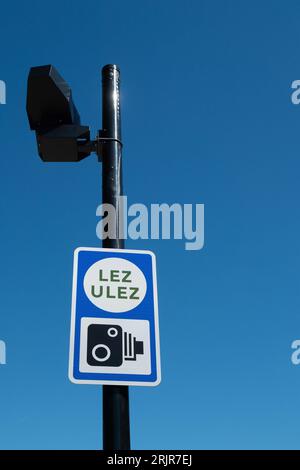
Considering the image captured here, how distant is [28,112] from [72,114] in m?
0.28

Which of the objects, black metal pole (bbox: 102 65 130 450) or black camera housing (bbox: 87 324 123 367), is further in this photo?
black camera housing (bbox: 87 324 123 367)

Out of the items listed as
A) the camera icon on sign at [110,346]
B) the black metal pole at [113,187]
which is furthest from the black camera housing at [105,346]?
the black metal pole at [113,187]

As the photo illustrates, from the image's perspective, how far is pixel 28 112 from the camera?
3.64 meters

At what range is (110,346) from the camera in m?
2.79

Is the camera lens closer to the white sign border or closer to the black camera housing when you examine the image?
the black camera housing

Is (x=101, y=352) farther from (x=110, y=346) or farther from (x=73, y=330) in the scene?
(x=73, y=330)

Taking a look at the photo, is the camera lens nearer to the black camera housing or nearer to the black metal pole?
the black camera housing

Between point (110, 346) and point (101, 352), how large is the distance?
0.17ft

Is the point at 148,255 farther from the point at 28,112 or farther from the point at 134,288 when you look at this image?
the point at 28,112

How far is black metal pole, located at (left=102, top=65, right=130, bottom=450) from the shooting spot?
2.58 metres

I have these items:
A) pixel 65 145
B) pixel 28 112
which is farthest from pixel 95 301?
pixel 28 112

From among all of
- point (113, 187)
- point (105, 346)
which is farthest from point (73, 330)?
point (113, 187)

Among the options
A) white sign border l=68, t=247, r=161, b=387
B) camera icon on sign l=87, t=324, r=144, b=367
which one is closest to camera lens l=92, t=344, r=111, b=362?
camera icon on sign l=87, t=324, r=144, b=367

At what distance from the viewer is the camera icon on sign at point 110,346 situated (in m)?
2.77
